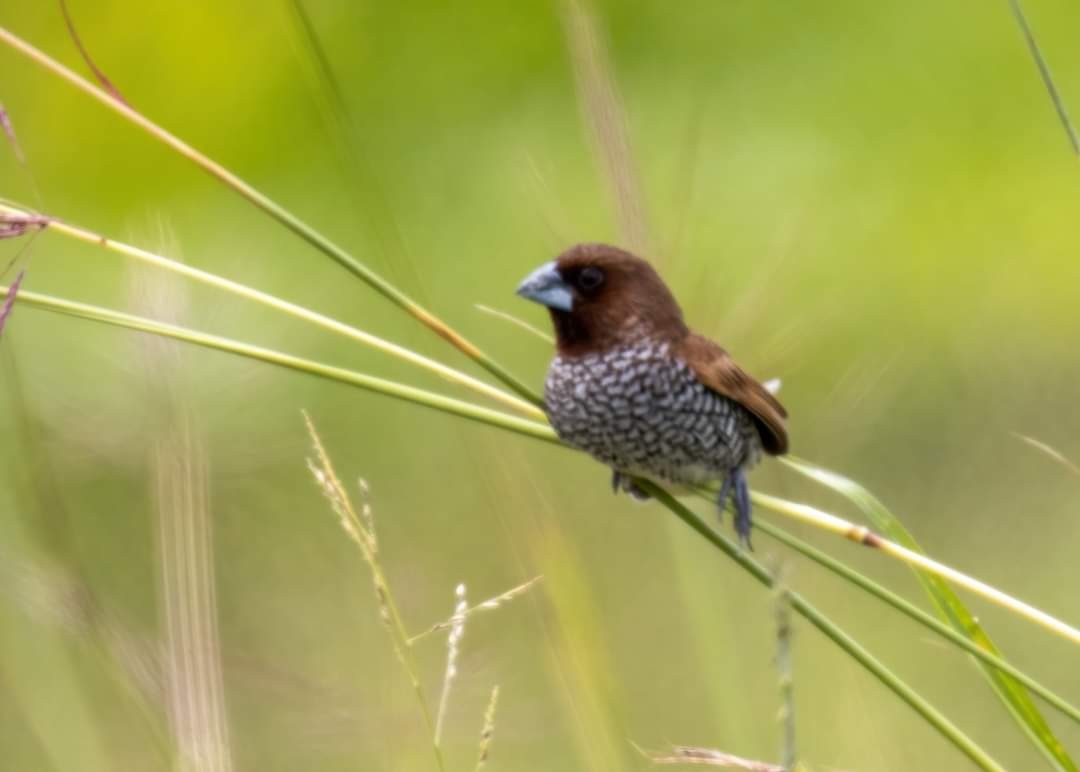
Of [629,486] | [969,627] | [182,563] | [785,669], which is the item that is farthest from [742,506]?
[785,669]

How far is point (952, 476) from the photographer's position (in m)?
5.57

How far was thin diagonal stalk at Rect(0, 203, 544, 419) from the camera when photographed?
222 cm

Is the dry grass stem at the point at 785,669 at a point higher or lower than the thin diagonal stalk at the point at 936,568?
higher

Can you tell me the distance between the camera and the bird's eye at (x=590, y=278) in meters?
2.95

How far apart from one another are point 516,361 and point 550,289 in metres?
3.71

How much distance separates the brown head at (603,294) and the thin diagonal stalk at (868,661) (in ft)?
1.83

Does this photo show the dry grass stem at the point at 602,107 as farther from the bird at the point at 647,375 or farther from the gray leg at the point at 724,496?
the gray leg at the point at 724,496

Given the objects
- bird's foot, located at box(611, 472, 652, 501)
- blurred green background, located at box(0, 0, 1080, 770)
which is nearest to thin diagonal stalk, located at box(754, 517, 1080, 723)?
blurred green background, located at box(0, 0, 1080, 770)

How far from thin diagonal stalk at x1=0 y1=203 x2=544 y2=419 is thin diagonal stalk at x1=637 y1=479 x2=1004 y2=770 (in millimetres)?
397

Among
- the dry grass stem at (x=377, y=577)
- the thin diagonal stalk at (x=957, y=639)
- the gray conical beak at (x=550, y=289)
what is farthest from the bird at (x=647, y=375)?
the dry grass stem at (x=377, y=577)

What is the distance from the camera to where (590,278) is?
295 cm

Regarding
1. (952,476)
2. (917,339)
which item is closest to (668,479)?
(952,476)

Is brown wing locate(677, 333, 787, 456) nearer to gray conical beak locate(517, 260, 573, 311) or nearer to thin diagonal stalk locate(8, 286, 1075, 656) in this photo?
gray conical beak locate(517, 260, 573, 311)

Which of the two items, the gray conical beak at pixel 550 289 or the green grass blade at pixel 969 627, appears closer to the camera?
the green grass blade at pixel 969 627
